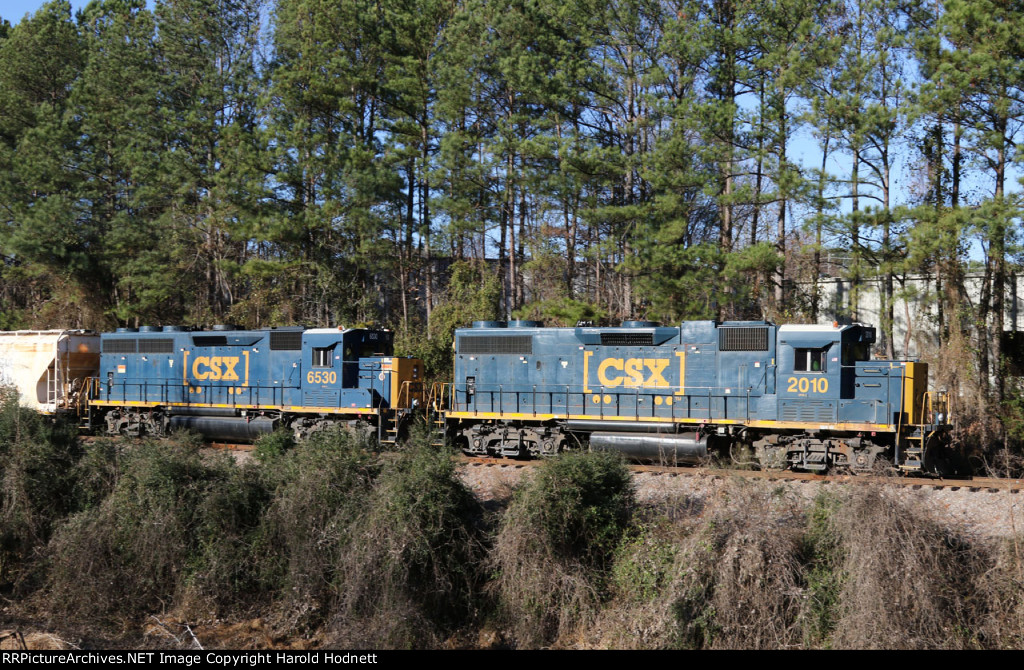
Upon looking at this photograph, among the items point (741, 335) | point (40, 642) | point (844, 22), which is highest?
point (844, 22)

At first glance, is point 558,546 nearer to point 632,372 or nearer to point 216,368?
point 632,372

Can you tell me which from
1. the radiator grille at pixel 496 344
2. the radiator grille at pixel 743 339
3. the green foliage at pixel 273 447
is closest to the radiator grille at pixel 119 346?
the green foliage at pixel 273 447

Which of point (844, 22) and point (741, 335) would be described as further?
point (844, 22)

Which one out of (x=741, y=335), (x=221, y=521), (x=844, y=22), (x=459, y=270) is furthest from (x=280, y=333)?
(x=844, y=22)

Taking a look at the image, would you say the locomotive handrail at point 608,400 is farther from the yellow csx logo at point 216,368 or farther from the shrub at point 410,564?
the yellow csx logo at point 216,368

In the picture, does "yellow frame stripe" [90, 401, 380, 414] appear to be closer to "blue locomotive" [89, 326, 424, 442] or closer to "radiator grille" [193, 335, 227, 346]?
"blue locomotive" [89, 326, 424, 442]

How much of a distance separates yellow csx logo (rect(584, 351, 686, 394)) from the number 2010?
2.11 m

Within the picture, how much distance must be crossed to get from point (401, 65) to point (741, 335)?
51.2 ft

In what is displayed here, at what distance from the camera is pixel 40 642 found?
10.8m

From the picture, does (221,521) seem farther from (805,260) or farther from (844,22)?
(844,22)

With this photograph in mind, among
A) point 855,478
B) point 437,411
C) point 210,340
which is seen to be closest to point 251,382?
point 210,340

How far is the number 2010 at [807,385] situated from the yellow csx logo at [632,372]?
83.2 inches

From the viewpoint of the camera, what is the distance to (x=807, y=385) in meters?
15.1

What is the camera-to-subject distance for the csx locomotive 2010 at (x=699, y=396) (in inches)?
580
